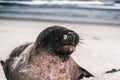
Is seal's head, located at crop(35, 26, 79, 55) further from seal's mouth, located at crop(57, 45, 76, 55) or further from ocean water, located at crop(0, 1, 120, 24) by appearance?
ocean water, located at crop(0, 1, 120, 24)

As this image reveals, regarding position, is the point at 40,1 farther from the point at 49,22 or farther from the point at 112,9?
the point at 112,9

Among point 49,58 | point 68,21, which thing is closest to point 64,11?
point 68,21

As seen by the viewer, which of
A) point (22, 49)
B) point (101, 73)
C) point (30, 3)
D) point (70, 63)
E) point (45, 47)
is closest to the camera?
point (45, 47)

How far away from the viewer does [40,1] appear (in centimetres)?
393

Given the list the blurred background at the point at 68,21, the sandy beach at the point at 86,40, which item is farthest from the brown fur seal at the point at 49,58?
the blurred background at the point at 68,21

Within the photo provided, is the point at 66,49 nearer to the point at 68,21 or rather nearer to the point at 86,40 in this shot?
the point at 86,40

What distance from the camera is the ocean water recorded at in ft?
12.4

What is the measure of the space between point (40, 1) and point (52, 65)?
206cm

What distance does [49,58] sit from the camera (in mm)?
1975

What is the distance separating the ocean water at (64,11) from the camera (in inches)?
149

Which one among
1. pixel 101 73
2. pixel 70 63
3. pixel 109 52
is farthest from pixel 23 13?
pixel 70 63

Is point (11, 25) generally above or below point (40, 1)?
below

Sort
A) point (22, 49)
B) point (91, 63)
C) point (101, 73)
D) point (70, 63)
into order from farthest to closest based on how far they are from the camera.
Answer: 1. point (91, 63)
2. point (101, 73)
3. point (22, 49)
4. point (70, 63)

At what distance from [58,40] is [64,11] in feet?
6.79
